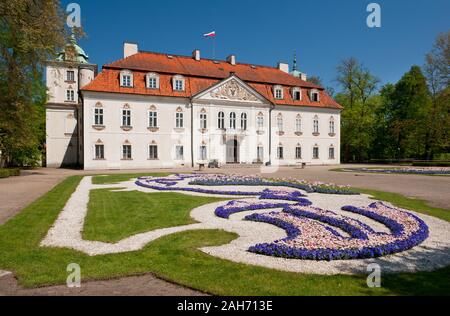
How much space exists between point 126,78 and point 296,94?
934 inches

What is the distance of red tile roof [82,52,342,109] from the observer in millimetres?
36406

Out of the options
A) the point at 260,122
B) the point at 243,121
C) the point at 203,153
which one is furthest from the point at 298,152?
the point at 203,153

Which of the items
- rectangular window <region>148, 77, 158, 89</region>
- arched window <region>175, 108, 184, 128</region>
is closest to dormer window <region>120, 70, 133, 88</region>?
rectangular window <region>148, 77, 158, 89</region>

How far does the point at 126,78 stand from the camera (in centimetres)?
3684

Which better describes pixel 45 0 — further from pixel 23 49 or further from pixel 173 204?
pixel 173 204

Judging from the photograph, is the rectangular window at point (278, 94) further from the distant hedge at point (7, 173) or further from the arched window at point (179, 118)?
the distant hedge at point (7, 173)

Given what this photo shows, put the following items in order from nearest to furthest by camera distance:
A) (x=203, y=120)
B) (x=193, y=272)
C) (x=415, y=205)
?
(x=193, y=272) → (x=415, y=205) → (x=203, y=120)

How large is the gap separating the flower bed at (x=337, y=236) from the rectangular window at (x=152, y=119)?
1194 inches

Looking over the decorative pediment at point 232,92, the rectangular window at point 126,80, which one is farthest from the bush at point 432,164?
the rectangular window at point 126,80

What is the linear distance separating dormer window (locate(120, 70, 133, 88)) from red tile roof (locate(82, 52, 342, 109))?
46 cm

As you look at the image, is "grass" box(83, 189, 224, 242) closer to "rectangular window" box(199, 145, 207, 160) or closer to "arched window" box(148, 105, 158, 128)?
"arched window" box(148, 105, 158, 128)

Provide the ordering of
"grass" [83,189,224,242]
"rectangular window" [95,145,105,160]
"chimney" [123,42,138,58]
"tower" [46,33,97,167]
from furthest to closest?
"tower" [46,33,97,167]
"chimney" [123,42,138,58]
"rectangular window" [95,145,105,160]
"grass" [83,189,224,242]

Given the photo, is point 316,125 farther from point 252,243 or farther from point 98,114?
point 252,243

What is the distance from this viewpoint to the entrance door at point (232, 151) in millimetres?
41875
